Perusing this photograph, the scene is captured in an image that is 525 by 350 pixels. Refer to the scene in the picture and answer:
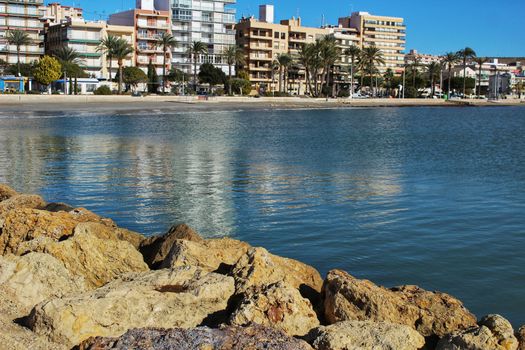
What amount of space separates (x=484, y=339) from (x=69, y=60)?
107 m

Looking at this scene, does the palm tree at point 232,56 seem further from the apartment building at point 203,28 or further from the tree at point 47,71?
the tree at point 47,71

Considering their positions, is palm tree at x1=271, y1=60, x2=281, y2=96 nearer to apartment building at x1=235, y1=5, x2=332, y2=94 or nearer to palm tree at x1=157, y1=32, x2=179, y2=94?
apartment building at x1=235, y1=5, x2=332, y2=94

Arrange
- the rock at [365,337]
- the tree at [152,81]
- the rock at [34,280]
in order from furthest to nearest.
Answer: the tree at [152,81], the rock at [34,280], the rock at [365,337]

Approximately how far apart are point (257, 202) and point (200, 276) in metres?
11.4

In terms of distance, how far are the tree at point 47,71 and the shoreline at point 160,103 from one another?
960 cm

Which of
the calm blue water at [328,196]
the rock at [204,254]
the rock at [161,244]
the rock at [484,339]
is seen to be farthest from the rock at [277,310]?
the calm blue water at [328,196]

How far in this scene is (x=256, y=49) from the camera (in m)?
138

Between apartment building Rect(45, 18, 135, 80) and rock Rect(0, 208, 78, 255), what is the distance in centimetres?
10873

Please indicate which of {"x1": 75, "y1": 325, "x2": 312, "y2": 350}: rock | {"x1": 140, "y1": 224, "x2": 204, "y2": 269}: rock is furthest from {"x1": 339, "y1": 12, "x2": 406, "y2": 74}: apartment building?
{"x1": 75, "y1": 325, "x2": 312, "y2": 350}: rock

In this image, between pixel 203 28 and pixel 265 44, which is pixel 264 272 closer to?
pixel 203 28

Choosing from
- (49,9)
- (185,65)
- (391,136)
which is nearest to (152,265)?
(391,136)

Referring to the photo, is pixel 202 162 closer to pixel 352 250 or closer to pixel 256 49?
pixel 352 250

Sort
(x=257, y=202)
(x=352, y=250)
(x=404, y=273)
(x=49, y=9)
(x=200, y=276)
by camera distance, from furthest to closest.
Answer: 1. (x=49, y=9)
2. (x=257, y=202)
3. (x=352, y=250)
4. (x=404, y=273)
5. (x=200, y=276)

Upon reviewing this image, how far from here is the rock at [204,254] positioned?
8.31 m
